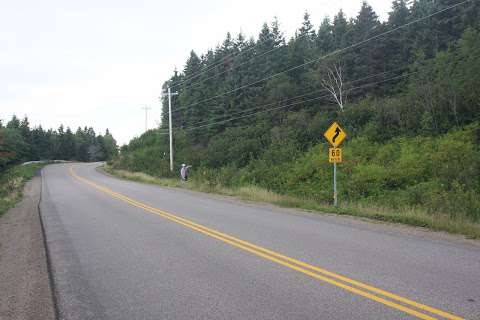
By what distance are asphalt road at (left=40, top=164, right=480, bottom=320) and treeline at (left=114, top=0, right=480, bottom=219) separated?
4.81 m

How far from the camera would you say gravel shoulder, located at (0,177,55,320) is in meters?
4.77

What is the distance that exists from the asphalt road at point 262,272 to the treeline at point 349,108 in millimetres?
4814

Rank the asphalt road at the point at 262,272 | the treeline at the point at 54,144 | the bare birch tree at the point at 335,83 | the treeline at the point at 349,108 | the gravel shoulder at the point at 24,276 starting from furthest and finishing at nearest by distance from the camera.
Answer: the treeline at the point at 54,144 → the bare birch tree at the point at 335,83 → the treeline at the point at 349,108 → the gravel shoulder at the point at 24,276 → the asphalt road at the point at 262,272

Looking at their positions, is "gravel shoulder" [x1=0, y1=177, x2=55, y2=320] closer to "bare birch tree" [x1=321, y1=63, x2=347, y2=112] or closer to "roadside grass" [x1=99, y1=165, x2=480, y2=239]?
"roadside grass" [x1=99, y1=165, x2=480, y2=239]

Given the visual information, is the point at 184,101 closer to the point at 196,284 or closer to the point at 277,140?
the point at 277,140

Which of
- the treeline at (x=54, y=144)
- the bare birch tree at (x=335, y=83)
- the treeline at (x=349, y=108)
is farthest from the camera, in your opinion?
the treeline at (x=54, y=144)

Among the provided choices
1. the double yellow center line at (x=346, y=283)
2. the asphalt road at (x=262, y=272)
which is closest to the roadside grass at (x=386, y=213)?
the asphalt road at (x=262, y=272)

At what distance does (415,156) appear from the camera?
19641mm

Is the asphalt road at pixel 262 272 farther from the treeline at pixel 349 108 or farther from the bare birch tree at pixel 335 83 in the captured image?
the bare birch tree at pixel 335 83

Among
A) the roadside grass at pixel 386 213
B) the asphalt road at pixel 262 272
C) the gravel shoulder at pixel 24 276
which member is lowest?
the gravel shoulder at pixel 24 276

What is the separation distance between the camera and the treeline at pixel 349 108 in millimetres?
19188

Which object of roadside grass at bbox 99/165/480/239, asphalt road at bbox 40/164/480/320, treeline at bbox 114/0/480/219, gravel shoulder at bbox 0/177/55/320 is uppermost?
treeline at bbox 114/0/480/219

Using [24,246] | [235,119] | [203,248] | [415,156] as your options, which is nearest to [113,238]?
[24,246]

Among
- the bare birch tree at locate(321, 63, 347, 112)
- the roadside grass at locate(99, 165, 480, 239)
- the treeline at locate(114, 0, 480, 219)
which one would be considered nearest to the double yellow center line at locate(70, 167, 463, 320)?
the roadside grass at locate(99, 165, 480, 239)
